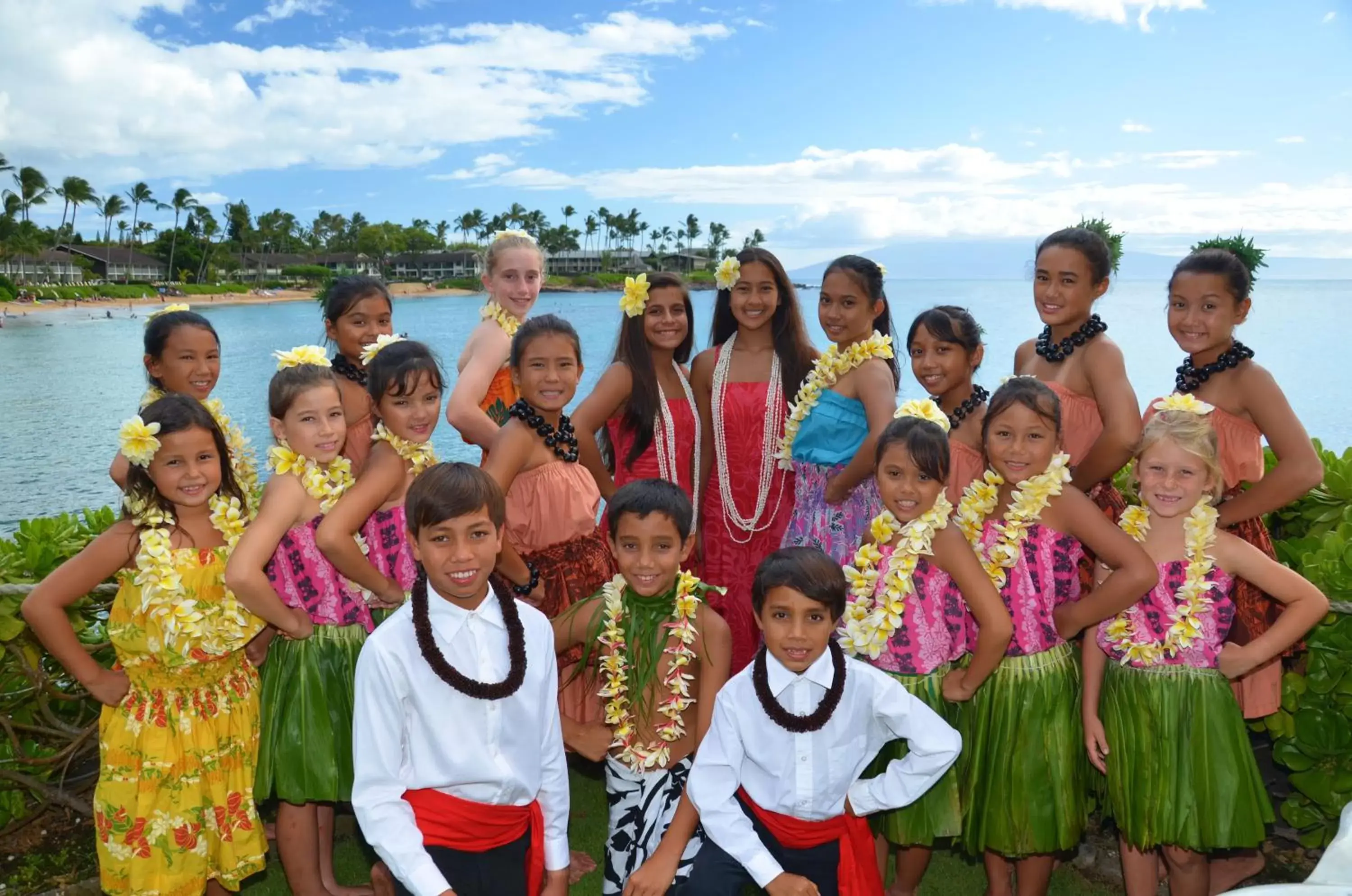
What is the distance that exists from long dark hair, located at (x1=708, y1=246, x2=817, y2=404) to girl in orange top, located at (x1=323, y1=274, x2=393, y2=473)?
148cm

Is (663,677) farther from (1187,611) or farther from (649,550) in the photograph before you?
(1187,611)

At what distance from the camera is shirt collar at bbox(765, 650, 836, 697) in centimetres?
265

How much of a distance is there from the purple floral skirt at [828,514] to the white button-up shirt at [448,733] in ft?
5.03

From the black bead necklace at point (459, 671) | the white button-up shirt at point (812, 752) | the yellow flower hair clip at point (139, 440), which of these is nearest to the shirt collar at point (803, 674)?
the white button-up shirt at point (812, 752)

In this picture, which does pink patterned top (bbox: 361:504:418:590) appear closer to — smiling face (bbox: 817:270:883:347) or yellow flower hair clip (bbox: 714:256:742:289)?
yellow flower hair clip (bbox: 714:256:742:289)

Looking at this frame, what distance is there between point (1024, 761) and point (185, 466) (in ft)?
9.06

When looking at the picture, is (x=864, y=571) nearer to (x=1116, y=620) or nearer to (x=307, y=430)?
(x=1116, y=620)

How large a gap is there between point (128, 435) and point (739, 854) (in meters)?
2.16

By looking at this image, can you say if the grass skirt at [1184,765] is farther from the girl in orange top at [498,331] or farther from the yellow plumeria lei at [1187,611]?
the girl in orange top at [498,331]

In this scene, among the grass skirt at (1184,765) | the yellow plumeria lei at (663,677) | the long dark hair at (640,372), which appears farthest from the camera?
the long dark hair at (640,372)

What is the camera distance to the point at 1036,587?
2943 mm

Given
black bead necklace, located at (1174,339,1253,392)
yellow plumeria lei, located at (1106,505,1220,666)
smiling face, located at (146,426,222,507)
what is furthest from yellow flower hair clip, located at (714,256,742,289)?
smiling face, located at (146,426,222,507)

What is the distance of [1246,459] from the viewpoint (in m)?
3.30

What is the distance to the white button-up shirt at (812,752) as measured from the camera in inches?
102
